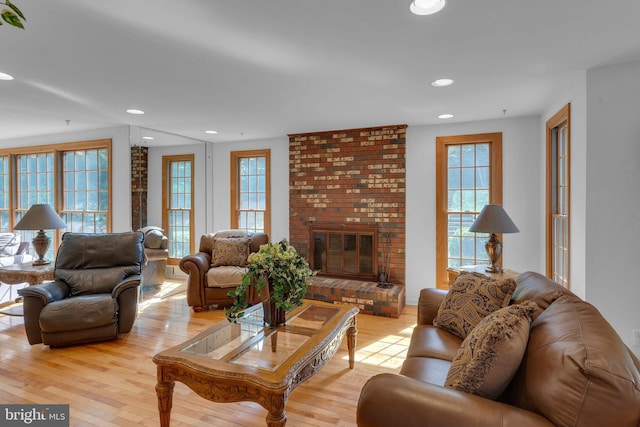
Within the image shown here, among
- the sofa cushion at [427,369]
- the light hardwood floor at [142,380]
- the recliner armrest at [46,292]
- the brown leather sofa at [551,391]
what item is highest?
the brown leather sofa at [551,391]

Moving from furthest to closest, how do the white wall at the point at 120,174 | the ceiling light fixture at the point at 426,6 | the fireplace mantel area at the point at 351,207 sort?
the white wall at the point at 120,174 < the fireplace mantel area at the point at 351,207 < the ceiling light fixture at the point at 426,6

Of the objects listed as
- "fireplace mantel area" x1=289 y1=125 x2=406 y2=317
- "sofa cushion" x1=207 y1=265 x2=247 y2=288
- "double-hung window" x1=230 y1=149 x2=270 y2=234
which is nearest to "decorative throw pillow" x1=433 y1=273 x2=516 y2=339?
"fireplace mantel area" x1=289 y1=125 x2=406 y2=317

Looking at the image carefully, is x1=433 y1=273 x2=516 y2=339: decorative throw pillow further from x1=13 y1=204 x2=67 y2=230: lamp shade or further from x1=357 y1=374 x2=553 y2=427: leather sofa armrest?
x1=13 y1=204 x2=67 y2=230: lamp shade

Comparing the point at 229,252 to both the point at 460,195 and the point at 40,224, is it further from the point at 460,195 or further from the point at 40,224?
the point at 460,195

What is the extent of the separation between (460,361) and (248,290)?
1402mm

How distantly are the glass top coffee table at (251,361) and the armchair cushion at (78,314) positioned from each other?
1477mm

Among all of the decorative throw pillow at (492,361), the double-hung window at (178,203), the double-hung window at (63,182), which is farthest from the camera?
the double-hung window at (178,203)

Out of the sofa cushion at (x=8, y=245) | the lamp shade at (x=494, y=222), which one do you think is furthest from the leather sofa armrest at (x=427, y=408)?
the sofa cushion at (x=8, y=245)

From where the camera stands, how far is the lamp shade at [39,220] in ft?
12.5

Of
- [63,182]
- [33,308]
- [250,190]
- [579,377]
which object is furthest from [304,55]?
[63,182]

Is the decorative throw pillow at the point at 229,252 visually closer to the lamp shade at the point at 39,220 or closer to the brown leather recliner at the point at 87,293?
the brown leather recliner at the point at 87,293

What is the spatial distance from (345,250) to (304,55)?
9.71ft

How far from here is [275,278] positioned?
2.30 m

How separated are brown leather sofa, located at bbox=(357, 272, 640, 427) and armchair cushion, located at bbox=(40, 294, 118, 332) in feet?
9.17
